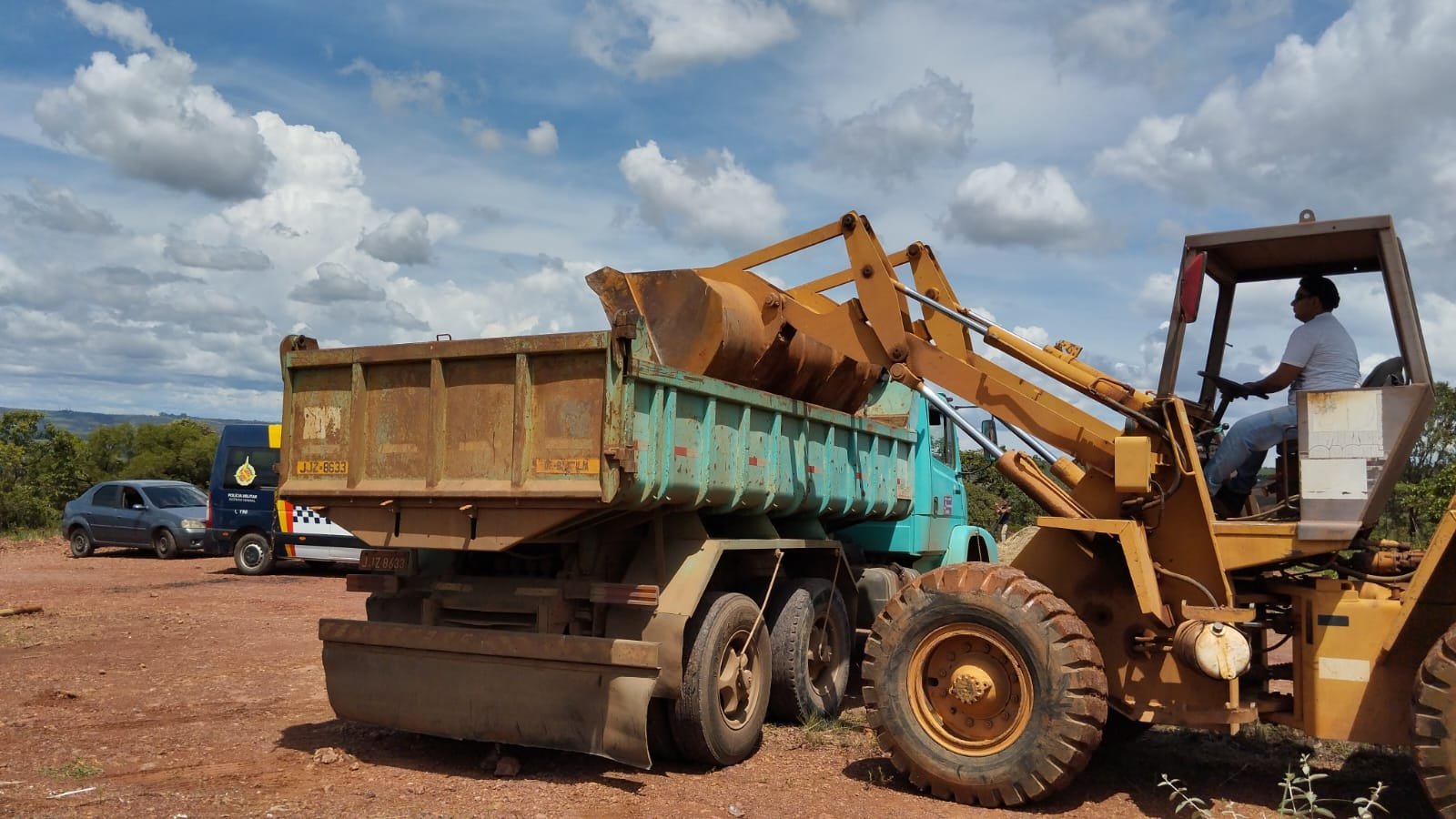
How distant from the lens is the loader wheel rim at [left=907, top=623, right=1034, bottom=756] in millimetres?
6094

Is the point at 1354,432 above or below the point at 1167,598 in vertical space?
above

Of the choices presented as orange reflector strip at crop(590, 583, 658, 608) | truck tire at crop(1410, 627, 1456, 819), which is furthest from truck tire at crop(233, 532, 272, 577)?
truck tire at crop(1410, 627, 1456, 819)

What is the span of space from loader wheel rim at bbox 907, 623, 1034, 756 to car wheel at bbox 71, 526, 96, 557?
2067 cm

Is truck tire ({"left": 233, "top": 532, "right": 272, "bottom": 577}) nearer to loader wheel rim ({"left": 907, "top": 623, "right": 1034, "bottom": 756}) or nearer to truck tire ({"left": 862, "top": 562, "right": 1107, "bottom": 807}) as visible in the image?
A: truck tire ({"left": 862, "top": 562, "right": 1107, "bottom": 807})

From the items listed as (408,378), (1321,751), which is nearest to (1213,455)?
(1321,751)

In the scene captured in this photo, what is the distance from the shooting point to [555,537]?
21.4 feet

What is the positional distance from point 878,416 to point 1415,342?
16.8 feet

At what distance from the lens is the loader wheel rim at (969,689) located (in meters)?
6.09

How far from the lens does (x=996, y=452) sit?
7035 mm

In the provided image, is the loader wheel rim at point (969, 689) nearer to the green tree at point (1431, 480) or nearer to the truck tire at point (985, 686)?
the truck tire at point (985, 686)

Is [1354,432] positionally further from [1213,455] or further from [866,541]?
[866,541]


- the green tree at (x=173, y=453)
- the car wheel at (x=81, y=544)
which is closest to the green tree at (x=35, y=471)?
the green tree at (x=173, y=453)

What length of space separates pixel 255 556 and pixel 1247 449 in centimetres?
1662

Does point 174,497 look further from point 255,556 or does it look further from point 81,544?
point 255,556
